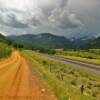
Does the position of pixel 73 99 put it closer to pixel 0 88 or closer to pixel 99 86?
pixel 0 88

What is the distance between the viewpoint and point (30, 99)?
13.7 meters

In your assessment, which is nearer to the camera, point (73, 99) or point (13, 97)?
point (73, 99)

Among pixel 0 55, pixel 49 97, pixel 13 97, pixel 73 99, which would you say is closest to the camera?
pixel 73 99

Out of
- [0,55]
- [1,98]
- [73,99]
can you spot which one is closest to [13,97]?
[1,98]

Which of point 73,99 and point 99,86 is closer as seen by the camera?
point 73,99

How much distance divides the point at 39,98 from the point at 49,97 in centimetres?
64

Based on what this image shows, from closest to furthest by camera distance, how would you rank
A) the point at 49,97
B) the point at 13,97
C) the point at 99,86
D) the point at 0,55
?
the point at 13,97 < the point at 49,97 < the point at 99,86 < the point at 0,55

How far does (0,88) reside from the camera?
16594 mm

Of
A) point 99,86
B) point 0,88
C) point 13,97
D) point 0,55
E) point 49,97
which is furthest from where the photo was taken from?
point 0,55

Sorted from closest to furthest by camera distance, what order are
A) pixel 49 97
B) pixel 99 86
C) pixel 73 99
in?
pixel 73 99 → pixel 49 97 → pixel 99 86

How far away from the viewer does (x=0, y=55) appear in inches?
2896

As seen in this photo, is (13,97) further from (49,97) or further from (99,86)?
(99,86)

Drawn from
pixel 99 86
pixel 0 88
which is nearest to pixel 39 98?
pixel 0 88

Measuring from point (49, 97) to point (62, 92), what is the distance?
0.76 metres
